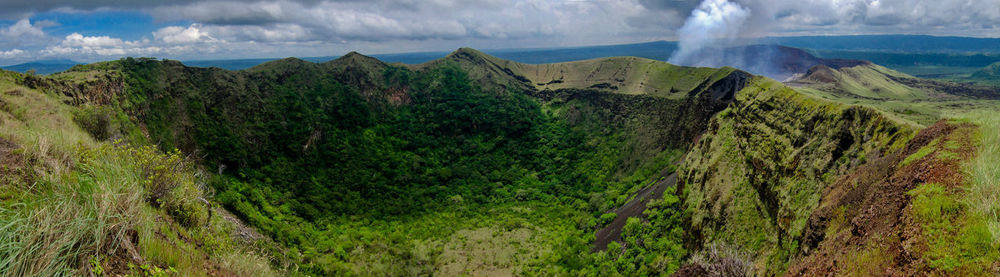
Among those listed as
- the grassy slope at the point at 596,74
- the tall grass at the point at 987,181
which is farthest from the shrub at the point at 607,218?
the grassy slope at the point at 596,74

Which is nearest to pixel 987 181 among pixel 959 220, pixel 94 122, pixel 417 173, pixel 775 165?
pixel 959 220

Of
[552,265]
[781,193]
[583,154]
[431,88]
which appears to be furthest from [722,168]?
[431,88]

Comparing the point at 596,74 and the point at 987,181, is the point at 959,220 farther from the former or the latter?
the point at 596,74

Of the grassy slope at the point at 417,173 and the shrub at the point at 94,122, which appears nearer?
the shrub at the point at 94,122

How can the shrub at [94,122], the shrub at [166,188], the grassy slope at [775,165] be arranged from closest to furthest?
the shrub at [166,188] → the grassy slope at [775,165] → the shrub at [94,122]

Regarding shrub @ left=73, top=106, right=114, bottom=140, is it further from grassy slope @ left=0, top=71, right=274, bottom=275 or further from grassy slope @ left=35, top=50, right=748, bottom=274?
grassy slope @ left=0, top=71, right=274, bottom=275

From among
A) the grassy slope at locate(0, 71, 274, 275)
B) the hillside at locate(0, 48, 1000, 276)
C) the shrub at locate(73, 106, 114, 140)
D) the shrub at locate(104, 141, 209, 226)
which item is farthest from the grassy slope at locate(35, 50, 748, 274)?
the grassy slope at locate(0, 71, 274, 275)

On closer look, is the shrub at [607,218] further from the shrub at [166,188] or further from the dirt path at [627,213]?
the shrub at [166,188]
